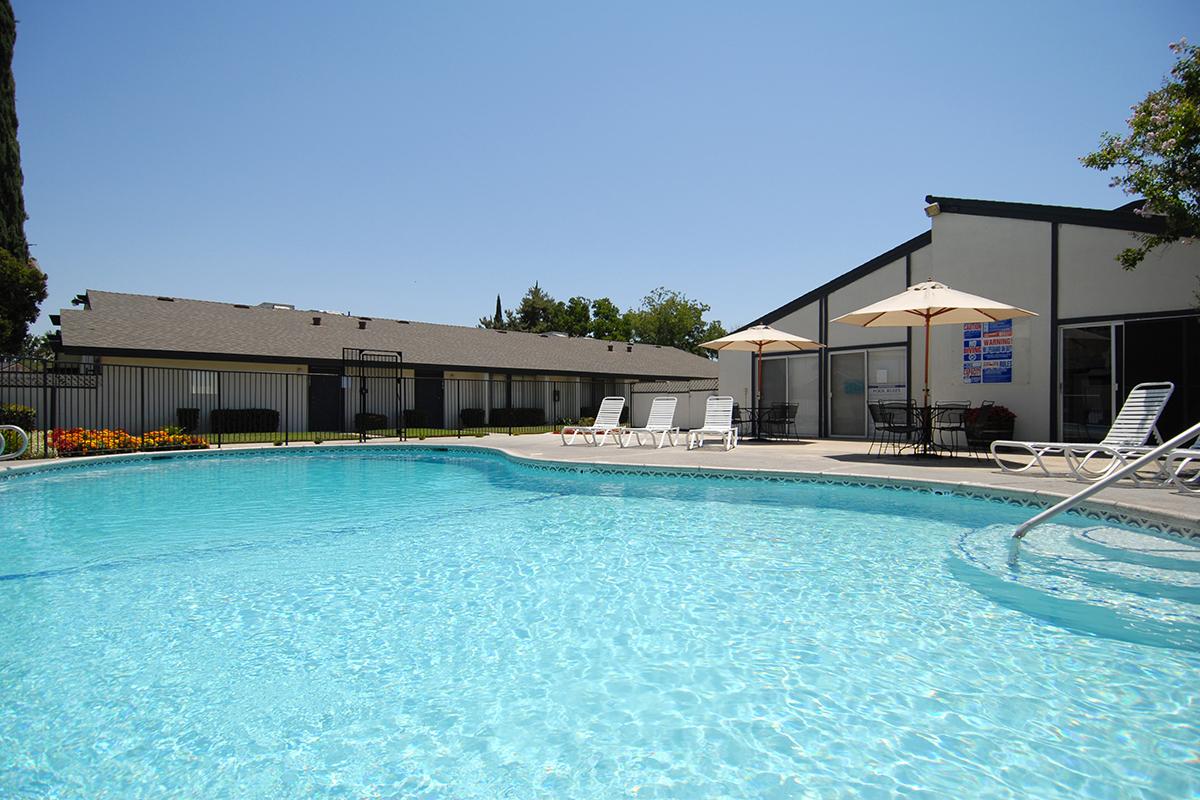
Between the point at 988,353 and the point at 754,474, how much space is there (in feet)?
20.9

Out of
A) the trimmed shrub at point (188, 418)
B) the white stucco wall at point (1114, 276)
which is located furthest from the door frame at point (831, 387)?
the trimmed shrub at point (188, 418)

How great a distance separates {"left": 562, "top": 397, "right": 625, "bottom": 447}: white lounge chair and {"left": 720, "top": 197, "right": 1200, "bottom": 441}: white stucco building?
527 centimetres

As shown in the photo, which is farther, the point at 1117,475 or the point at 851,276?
the point at 851,276

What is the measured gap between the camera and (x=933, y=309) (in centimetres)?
965

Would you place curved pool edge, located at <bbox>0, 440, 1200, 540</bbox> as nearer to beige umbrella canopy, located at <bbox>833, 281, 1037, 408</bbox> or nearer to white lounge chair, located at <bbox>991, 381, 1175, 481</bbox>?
white lounge chair, located at <bbox>991, 381, 1175, 481</bbox>

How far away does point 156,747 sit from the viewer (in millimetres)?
2504

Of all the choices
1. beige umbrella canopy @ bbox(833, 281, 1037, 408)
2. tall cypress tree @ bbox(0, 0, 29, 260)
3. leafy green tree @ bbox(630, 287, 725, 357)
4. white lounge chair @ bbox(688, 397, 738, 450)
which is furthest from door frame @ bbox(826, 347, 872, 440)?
leafy green tree @ bbox(630, 287, 725, 357)

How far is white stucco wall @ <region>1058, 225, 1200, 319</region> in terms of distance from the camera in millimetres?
9867

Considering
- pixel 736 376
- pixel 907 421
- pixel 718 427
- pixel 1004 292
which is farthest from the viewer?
pixel 736 376

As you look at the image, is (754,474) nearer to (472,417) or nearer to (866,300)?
(866,300)

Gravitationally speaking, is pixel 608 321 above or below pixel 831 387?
above

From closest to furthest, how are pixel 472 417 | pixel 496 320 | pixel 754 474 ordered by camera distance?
pixel 754 474
pixel 472 417
pixel 496 320

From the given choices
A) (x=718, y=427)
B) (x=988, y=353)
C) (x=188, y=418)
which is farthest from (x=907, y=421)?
A: (x=188, y=418)

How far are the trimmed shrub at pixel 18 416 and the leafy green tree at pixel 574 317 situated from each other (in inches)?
1424
